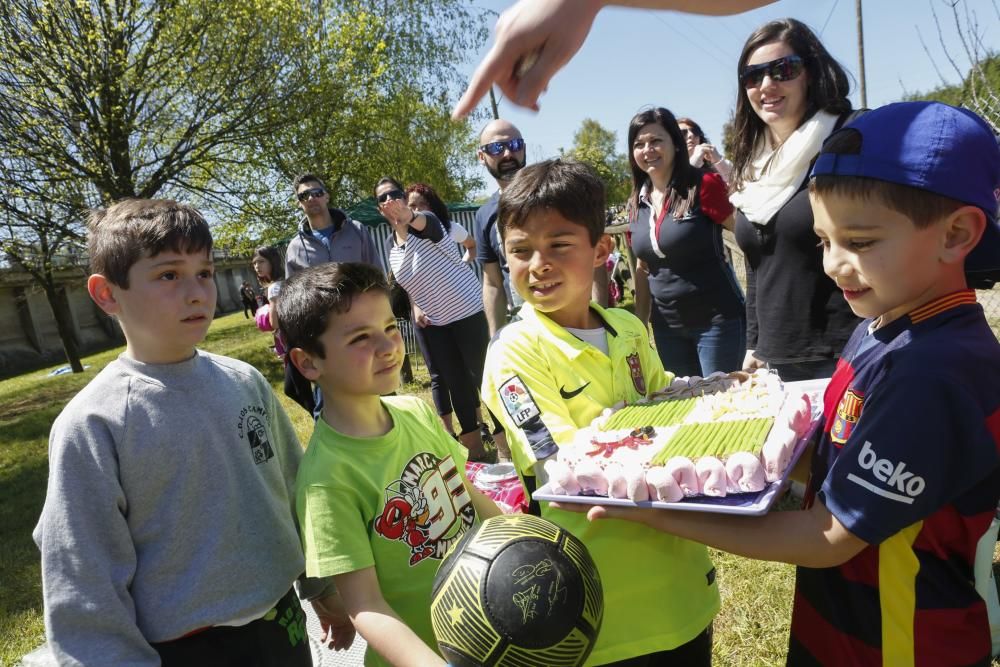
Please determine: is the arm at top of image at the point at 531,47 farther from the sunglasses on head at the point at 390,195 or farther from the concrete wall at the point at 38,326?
the concrete wall at the point at 38,326

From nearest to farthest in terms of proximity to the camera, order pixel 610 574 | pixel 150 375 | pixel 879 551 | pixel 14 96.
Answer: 1. pixel 879 551
2. pixel 610 574
3. pixel 150 375
4. pixel 14 96

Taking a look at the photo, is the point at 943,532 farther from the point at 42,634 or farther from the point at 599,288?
the point at 42,634

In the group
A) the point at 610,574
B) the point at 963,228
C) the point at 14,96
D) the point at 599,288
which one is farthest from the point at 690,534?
the point at 14,96

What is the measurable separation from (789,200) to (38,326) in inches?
1256

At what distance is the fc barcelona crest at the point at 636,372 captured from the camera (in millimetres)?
2256

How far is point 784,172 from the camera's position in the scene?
2.92 metres

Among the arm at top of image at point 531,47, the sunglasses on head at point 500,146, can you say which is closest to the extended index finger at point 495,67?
the arm at top of image at point 531,47

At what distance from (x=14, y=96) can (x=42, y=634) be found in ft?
43.8

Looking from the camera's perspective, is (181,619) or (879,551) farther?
(181,619)

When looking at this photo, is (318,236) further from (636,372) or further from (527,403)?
(527,403)

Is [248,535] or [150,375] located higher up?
[150,375]

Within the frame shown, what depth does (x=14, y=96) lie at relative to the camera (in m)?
13.3

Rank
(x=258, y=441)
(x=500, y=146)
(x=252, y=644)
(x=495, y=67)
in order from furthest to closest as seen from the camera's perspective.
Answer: (x=500, y=146) → (x=258, y=441) → (x=252, y=644) → (x=495, y=67)

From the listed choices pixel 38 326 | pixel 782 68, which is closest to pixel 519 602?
pixel 782 68
